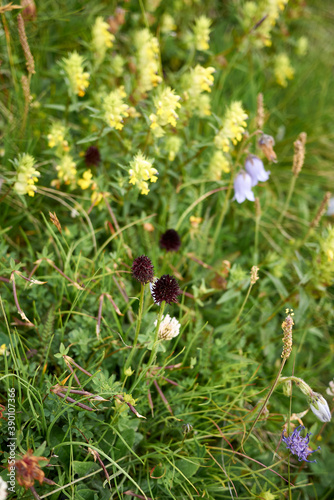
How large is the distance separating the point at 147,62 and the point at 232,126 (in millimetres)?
542

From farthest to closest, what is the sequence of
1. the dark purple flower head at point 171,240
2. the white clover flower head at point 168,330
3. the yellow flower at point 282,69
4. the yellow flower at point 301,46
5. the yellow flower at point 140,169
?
1. the yellow flower at point 301,46
2. the yellow flower at point 282,69
3. the dark purple flower head at point 171,240
4. the yellow flower at point 140,169
5. the white clover flower head at point 168,330

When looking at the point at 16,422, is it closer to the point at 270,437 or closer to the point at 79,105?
the point at 270,437

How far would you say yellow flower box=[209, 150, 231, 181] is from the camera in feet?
6.52

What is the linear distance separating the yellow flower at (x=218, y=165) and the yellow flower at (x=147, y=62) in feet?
1.49

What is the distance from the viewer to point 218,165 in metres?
2.01

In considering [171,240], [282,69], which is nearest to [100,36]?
[171,240]

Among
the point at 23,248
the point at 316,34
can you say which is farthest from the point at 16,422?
the point at 316,34

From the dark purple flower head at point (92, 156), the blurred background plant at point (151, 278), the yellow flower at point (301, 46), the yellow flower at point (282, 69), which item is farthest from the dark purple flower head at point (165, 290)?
the yellow flower at point (301, 46)

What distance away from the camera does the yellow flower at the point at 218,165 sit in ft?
6.52

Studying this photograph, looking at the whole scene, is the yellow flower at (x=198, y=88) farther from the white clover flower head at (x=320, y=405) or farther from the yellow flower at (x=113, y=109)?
the white clover flower head at (x=320, y=405)

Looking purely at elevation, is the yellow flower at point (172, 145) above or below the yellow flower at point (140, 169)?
above

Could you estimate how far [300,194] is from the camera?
8.84ft

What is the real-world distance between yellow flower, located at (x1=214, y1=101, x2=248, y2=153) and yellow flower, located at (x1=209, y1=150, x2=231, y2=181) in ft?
0.38

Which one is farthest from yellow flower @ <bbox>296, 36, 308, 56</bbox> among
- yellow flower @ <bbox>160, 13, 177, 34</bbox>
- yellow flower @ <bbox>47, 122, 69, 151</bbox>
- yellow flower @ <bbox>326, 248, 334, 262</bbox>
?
yellow flower @ <bbox>47, 122, 69, 151</bbox>
